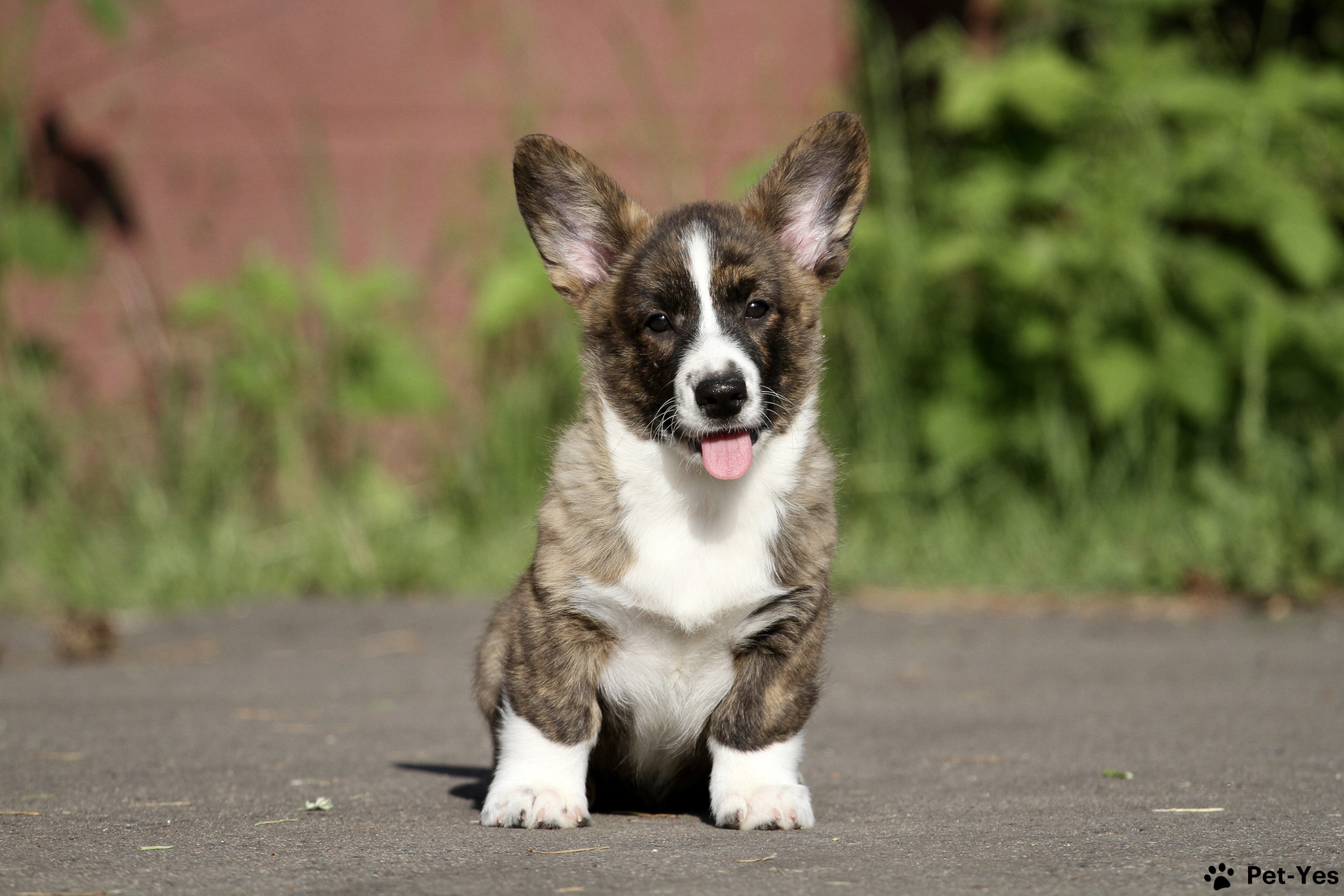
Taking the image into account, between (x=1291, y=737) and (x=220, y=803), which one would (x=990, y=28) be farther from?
(x=220, y=803)

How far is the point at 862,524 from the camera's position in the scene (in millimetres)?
7355

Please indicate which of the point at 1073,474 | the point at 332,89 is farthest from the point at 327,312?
the point at 1073,474

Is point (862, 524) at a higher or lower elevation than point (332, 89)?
lower

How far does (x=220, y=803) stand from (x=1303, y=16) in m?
7.61

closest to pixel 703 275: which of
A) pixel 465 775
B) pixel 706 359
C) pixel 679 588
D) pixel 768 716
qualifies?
pixel 706 359

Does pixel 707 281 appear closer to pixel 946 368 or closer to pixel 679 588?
pixel 679 588

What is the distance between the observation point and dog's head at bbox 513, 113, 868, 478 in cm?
307

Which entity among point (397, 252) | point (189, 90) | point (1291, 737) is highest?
point (189, 90)

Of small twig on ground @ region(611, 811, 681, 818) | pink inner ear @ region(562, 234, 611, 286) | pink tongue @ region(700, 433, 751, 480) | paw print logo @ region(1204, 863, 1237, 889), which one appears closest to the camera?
paw print logo @ region(1204, 863, 1237, 889)

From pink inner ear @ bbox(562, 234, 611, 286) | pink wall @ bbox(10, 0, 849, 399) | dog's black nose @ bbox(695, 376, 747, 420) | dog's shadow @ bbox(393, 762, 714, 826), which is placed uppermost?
pink wall @ bbox(10, 0, 849, 399)

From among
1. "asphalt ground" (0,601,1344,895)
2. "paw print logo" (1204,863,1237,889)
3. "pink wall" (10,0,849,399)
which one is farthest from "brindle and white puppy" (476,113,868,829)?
"pink wall" (10,0,849,399)

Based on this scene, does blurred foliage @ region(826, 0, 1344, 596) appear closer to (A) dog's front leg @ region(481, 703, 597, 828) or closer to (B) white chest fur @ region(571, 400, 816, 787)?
(B) white chest fur @ region(571, 400, 816, 787)

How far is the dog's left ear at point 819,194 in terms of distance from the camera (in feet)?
11.2

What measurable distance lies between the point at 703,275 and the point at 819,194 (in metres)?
0.54
